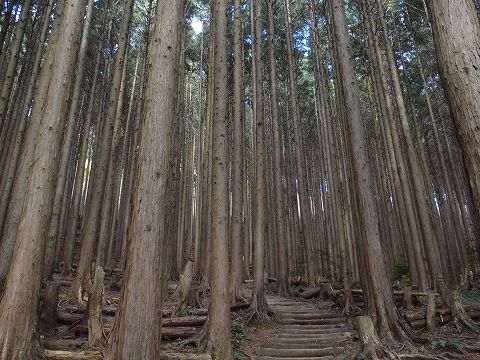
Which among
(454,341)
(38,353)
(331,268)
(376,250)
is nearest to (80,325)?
(38,353)

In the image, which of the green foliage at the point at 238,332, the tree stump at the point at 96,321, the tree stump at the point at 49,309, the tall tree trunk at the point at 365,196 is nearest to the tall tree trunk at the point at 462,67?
the tall tree trunk at the point at 365,196

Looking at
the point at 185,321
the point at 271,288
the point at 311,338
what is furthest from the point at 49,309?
the point at 271,288

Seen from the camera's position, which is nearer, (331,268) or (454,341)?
(454,341)

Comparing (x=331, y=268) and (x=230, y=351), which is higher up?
(x=331, y=268)

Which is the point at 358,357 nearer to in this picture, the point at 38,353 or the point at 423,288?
the point at 38,353

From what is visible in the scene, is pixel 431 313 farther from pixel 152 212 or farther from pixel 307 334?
pixel 152 212

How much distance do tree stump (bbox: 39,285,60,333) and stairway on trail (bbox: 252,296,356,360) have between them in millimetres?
3189

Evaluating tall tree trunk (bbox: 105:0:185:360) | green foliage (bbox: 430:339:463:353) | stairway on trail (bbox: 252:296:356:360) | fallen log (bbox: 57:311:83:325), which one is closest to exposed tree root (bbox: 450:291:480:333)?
green foliage (bbox: 430:339:463:353)

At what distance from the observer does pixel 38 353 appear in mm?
3791

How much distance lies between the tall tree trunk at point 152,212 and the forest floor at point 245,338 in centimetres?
134

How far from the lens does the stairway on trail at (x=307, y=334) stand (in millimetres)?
5184

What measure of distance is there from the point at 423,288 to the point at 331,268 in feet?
24.1

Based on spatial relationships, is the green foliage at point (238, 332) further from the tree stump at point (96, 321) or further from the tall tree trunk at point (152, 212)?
the tall tree trunk at point (152, 212)

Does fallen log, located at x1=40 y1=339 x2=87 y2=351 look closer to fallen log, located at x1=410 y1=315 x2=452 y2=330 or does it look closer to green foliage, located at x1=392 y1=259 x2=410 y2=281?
fallen log, located at x1=410 y1=315 x2=452 y2=330
